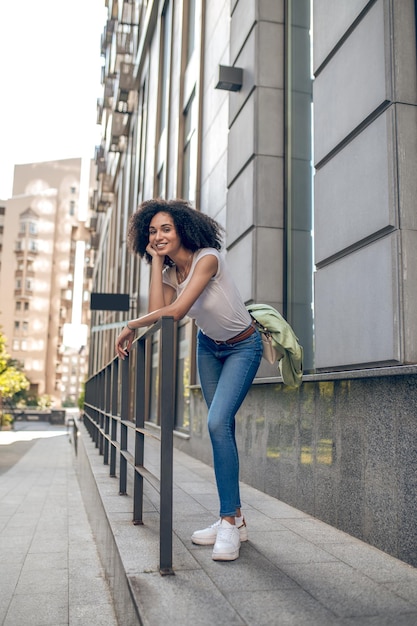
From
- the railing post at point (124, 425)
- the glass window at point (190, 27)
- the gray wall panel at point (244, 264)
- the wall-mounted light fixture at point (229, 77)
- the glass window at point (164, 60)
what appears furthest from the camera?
the glass window at point (164, 60)

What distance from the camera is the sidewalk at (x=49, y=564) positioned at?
366 centimetres

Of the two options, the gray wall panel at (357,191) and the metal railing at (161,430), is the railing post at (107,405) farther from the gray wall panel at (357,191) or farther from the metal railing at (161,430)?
the gray wall panel at (357,191)

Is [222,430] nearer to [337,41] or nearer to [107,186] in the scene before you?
[337,41]

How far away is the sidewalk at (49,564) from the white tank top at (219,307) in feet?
5.49

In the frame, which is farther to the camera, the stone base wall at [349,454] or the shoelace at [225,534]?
the stone base wall at [349,454]

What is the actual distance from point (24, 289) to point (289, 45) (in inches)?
3445

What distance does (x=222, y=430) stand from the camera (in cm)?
323

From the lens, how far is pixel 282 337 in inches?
141

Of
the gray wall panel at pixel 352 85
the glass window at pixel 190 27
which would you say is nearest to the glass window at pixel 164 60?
the glass window at pixel 190 27

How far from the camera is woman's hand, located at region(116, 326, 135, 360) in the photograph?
364 cm

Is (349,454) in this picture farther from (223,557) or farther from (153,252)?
(153,252)

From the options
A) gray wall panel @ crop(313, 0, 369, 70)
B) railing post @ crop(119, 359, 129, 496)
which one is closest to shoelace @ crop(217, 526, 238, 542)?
railing post @ crop(119, 359, 129, 496)

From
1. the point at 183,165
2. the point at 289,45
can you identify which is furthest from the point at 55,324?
the point at 289,45

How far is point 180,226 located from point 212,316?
0.54 metres
